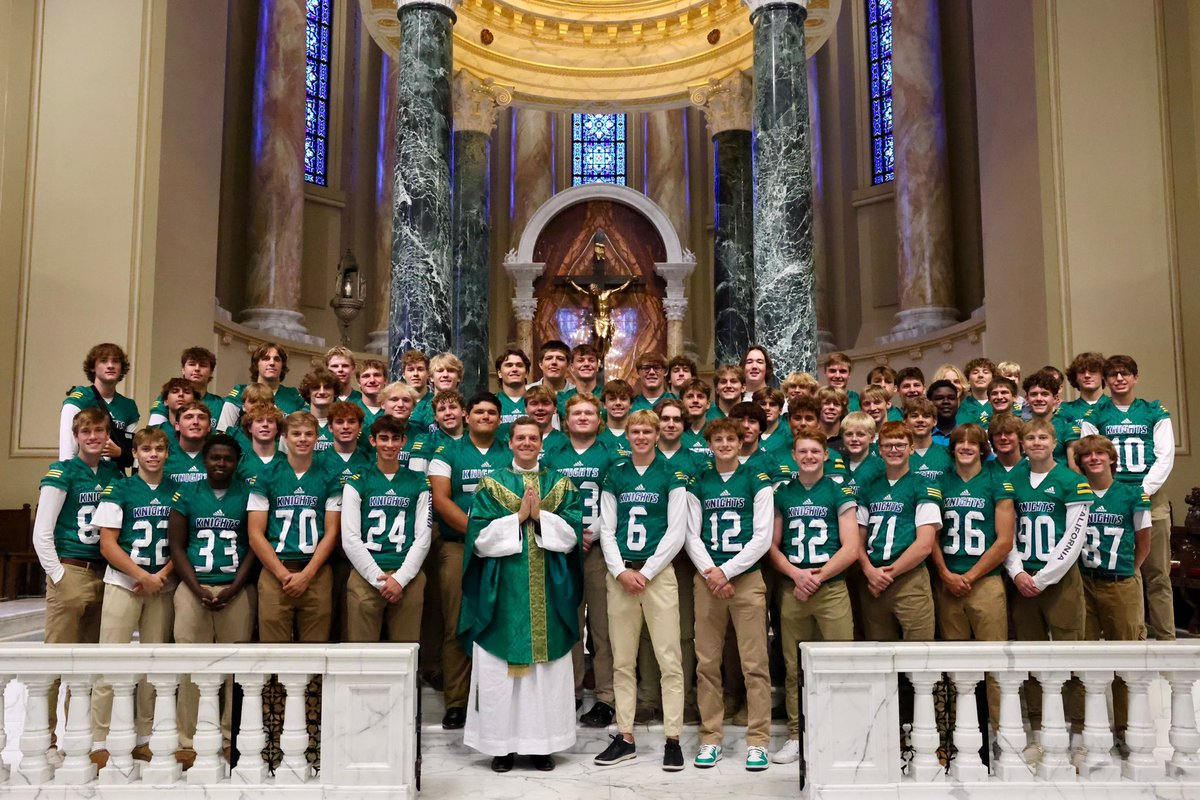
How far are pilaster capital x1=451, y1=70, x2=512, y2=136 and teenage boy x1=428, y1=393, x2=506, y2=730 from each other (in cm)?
903

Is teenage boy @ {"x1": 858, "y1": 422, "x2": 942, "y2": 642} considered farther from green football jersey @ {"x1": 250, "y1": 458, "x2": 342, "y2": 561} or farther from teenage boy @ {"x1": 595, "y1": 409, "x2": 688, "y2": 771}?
green football jersey @ {"x1": 250, "y1": 458, "x2": 342, "y2": 561}

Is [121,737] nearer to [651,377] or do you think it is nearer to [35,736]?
[35,736]

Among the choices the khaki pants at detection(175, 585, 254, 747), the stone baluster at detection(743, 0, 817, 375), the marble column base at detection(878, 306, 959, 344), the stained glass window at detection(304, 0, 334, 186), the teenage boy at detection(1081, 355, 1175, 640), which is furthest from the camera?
the stained glass window at detection(304, 0, 334, 186)

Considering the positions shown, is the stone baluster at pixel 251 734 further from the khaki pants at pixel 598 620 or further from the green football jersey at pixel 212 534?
the khaki pants at pixel 598 620

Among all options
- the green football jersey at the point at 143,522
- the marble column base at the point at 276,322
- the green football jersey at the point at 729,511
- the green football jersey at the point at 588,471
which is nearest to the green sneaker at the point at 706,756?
the green football jersey at the point at 729,511

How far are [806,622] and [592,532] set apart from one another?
1307mm

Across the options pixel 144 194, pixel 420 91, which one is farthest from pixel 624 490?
pixel 144 194

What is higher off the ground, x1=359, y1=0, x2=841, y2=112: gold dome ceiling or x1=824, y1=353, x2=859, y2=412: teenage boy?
x1=359, y1=0, x2=841, y2=112: gold dome ceiling

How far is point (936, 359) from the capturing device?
14484mm

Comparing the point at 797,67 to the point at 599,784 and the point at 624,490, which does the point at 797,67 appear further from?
the point at 599,784

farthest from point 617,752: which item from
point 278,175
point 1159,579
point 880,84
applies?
point 880,84

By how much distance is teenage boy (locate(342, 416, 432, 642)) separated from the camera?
5.58 metres

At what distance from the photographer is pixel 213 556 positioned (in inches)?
214

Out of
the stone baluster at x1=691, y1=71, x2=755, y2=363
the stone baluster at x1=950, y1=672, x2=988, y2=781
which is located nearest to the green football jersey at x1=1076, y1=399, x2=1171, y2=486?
the stone baluster at x1=950, y1=672, x2=988, y2=781
